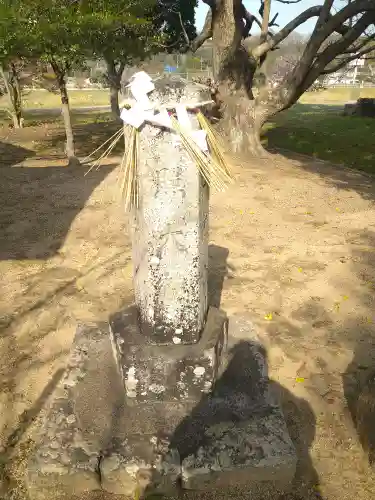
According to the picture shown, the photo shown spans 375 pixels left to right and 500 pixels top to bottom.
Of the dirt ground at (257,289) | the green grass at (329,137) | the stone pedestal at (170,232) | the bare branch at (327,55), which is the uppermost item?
the bare branch at (327,55)

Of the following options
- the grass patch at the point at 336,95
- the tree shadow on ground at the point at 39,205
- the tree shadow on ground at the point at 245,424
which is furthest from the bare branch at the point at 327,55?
the grass patch at the point at 336,95

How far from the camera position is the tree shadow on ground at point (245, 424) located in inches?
86.9

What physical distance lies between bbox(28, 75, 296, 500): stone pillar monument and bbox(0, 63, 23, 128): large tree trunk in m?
17.2

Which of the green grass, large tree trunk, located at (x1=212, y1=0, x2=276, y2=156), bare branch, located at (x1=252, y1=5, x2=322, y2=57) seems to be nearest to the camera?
bare branch, located at (x1=252, y1=5, x2=322, y2=57)

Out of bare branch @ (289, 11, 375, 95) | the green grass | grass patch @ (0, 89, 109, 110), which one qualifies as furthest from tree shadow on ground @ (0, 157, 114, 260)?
grass patch @ (0, 89, 109, 110)

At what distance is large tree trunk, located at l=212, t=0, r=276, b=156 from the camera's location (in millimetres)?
10500

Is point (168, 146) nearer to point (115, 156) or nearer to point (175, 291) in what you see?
point (175, 291)

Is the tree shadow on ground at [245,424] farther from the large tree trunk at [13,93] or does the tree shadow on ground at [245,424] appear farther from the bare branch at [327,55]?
the large tree trunk at [13,93]

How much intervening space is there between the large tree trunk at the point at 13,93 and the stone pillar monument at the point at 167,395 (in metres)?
17.2

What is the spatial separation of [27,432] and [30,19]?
28.2ft

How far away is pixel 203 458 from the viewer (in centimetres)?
218

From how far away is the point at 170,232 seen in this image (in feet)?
7.29

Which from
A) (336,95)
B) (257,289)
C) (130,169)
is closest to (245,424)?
(130,169)

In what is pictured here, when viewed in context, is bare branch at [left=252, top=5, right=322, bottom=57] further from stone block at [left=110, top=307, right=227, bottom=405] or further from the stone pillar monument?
stone block at [left=110, top=307, right=227, bottom=405]
